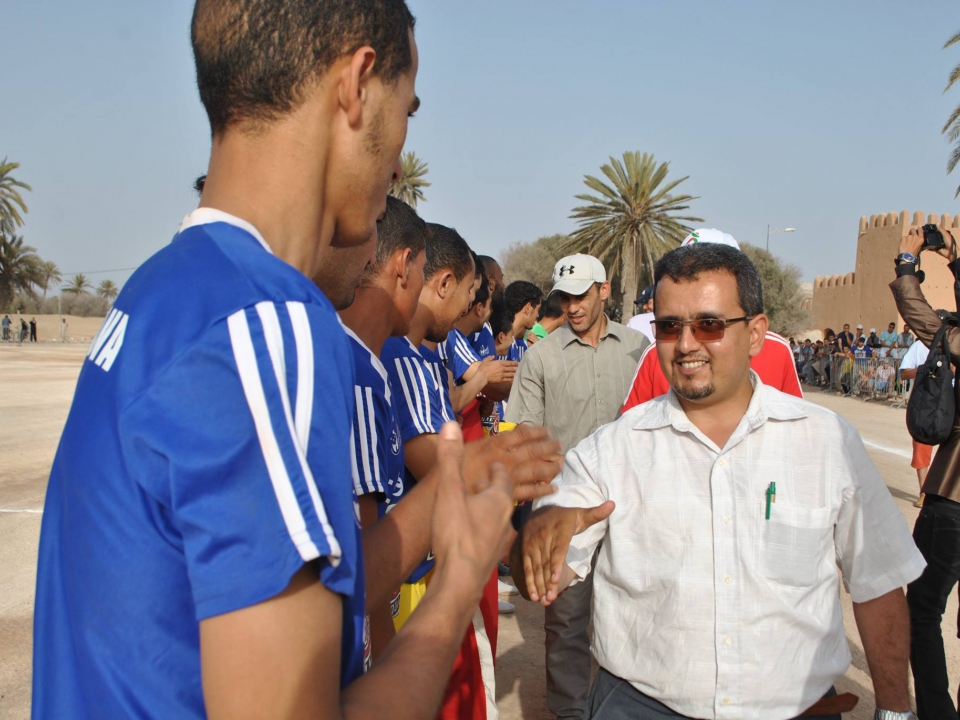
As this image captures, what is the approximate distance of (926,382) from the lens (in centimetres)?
490

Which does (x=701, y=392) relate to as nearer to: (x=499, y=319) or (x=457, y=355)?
(x=457, y=355)

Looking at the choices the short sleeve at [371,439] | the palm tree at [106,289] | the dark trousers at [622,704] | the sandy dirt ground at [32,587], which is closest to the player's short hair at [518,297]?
the sandy dirt ground at [32,587]

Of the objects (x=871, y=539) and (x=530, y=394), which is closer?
(x=871, y=539)

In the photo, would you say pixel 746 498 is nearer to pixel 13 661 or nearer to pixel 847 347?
pixel 13 661

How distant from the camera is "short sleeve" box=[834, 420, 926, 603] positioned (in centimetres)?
262

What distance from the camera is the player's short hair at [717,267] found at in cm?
312

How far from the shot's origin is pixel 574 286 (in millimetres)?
5809

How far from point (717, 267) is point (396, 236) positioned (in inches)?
50.3

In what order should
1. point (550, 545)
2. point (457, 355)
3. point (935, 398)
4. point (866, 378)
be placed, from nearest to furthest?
1. point (550, 545)
2. point (935, 398)
3. point (457, 355)
4. point (866, 378)

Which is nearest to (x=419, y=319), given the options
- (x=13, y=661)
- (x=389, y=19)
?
(x=389, y=19)

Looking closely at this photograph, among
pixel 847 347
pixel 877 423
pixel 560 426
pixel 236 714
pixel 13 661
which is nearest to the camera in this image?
pixel 236 714

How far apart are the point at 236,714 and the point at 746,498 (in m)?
2.08

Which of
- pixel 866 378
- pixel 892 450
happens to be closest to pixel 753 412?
pixel 892 450

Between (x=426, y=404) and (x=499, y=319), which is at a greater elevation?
(x=499, y=319)
